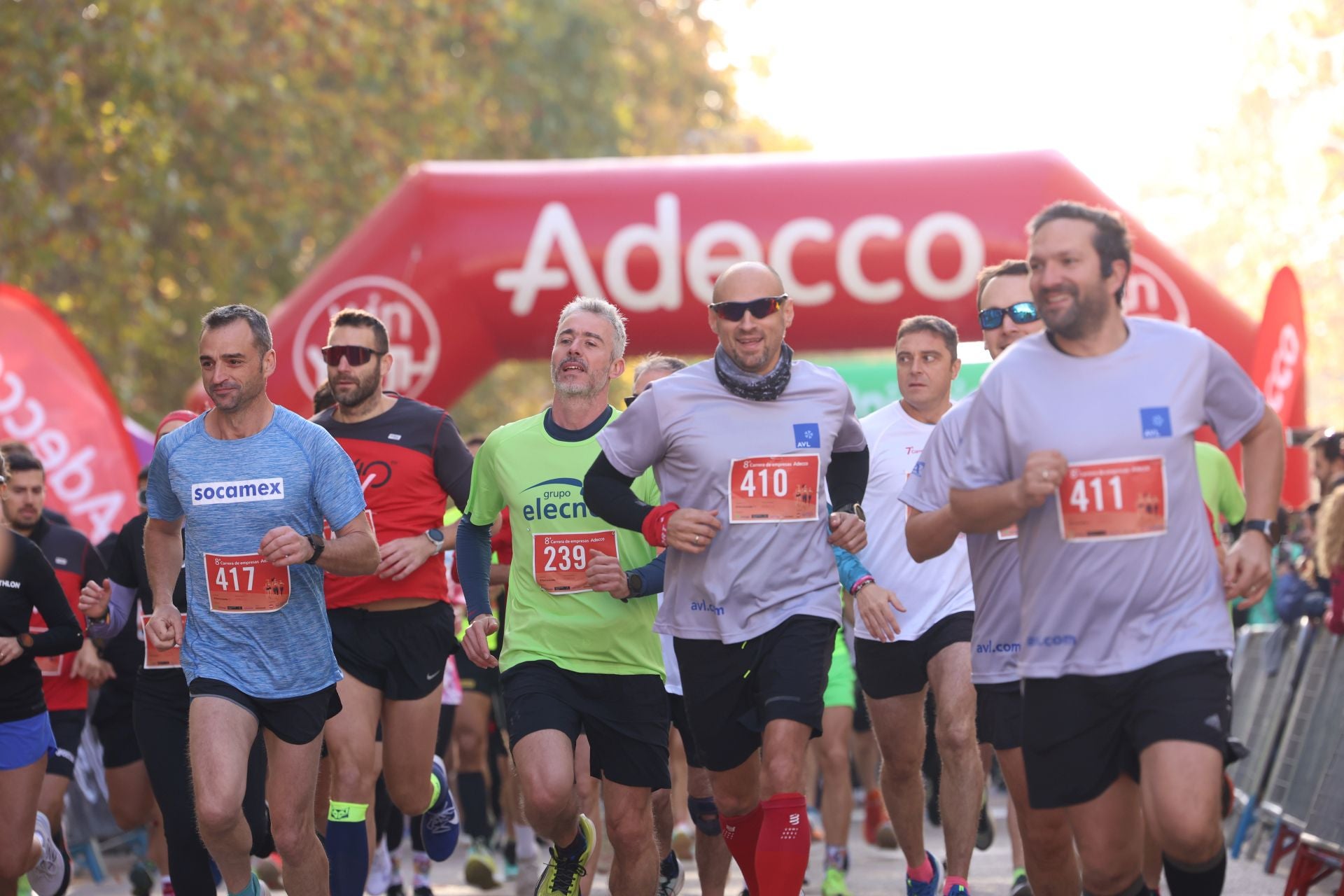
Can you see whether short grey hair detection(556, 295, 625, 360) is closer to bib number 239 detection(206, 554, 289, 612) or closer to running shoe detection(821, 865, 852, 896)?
bib number 239 detection(206, 554, 289, 612)

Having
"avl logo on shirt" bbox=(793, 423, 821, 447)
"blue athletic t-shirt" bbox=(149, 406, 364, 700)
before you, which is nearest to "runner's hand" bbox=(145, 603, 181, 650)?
"blue athletic t-shirt" bbox=(149, 406, 364, 700)

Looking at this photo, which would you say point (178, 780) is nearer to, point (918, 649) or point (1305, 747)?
point (918, 649)

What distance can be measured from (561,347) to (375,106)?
1654cm

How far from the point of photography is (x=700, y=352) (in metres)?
15.5

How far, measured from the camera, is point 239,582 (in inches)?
Result: 275

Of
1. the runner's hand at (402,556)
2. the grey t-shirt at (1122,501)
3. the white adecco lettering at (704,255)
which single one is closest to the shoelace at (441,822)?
the runner's hand at (402,556)

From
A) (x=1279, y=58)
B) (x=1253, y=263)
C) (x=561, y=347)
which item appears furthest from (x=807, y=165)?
(x=1253, y=263)

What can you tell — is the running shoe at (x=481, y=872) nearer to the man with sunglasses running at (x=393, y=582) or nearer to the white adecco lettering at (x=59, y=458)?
the man with sunglasses running at (x=393, y=582)

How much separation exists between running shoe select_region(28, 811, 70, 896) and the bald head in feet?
13.2

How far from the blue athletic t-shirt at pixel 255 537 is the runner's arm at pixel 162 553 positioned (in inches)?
9.6

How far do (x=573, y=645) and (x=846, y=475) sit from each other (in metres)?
1.12

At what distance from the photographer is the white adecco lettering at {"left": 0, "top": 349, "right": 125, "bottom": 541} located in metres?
13.9


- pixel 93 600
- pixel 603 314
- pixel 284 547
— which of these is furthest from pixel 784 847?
pixel 93 600

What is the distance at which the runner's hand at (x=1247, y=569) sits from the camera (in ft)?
18.1
